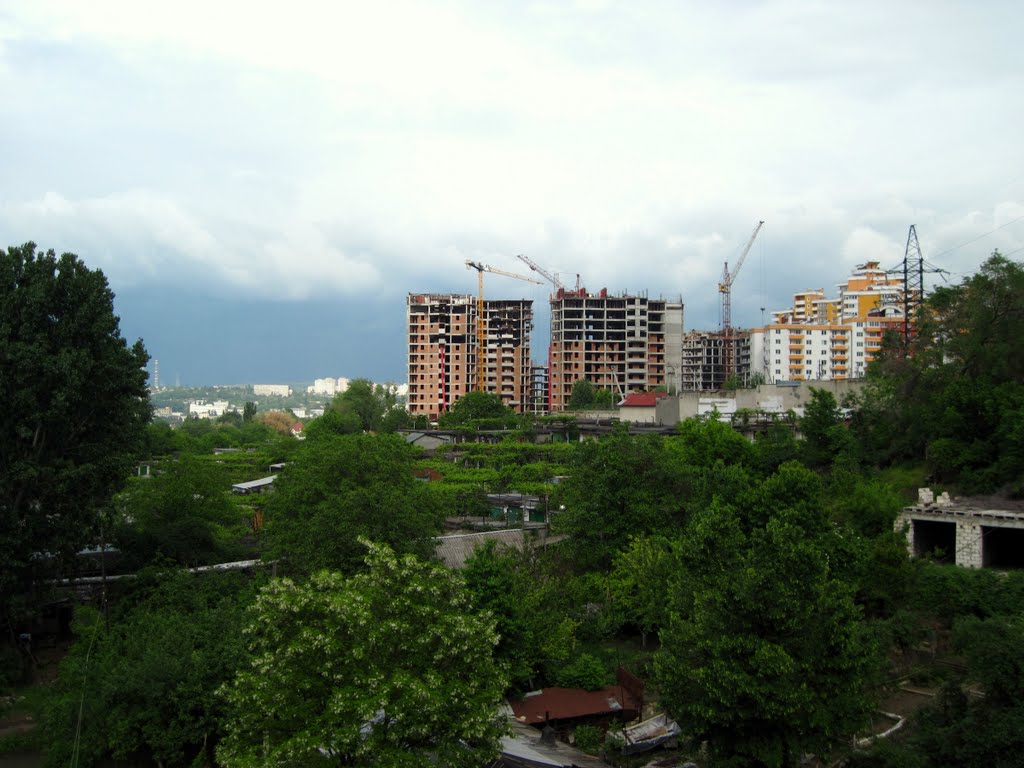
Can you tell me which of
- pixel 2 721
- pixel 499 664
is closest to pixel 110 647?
pixel 2 721

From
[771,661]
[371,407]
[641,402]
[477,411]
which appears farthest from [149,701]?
[371,407]

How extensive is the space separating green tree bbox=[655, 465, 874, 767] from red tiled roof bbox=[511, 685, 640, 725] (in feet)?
11.5

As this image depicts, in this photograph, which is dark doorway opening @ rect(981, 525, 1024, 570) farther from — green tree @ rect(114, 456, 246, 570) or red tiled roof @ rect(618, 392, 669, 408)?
red tiled roof @ rect(618, 392, 669, 408)

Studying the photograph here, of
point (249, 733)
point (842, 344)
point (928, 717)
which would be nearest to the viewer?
point (249, 733)

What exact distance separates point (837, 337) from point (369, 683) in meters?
78.4

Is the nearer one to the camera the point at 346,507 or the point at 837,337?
the point at 346,507

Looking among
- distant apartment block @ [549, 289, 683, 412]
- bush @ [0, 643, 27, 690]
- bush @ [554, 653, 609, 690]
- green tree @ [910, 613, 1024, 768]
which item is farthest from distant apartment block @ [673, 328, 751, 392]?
green tree @ [910, 613, 1024, 768]

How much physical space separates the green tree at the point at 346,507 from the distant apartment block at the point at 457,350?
5911 cm

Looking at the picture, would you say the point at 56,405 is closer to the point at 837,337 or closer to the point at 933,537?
the point at 933,537

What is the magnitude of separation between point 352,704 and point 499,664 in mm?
4964

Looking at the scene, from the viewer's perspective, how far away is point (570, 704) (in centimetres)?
1594

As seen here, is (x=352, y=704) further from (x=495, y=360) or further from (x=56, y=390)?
(x=495, y=360)

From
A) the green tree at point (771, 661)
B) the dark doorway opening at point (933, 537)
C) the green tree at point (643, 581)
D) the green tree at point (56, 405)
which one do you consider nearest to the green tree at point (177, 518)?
the green tree at point (56, 405)

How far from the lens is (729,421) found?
4256 cm
